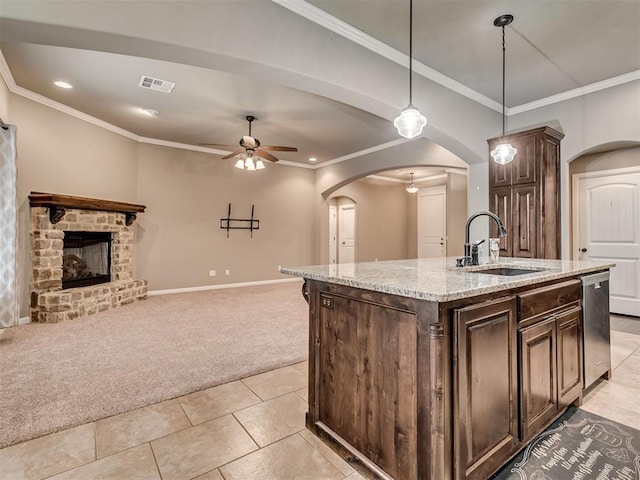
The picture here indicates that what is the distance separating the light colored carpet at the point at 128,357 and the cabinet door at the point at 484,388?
1790 millimetres

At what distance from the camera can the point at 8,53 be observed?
321 cm

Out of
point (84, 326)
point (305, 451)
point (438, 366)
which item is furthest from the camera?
point (84, 326)

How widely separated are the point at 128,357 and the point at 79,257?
116 inches

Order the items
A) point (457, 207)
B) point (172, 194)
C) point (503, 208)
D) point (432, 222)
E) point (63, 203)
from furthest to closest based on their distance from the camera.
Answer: point (432, 222) → point (457, 207) → point (172, 194) → point (63, 203) → point (503, 208)

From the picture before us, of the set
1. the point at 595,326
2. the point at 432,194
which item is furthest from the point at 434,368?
the point at 432,194

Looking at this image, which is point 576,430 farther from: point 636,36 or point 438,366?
point 636,36

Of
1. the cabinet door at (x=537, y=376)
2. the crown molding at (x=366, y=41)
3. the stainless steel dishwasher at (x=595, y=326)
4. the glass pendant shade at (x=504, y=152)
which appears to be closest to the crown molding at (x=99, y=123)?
the crown molding at (x=366, y=41)

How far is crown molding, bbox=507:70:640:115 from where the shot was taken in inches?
145

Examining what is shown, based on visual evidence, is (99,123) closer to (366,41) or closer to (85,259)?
(85,259)

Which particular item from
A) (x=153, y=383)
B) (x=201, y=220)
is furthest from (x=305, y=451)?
(x=201, y=220)

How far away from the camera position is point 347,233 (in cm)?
946

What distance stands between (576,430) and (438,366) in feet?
4.57

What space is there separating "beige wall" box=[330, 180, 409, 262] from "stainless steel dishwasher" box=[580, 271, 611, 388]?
6.41 metres

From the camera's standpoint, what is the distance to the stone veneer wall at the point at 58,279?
4160mm
